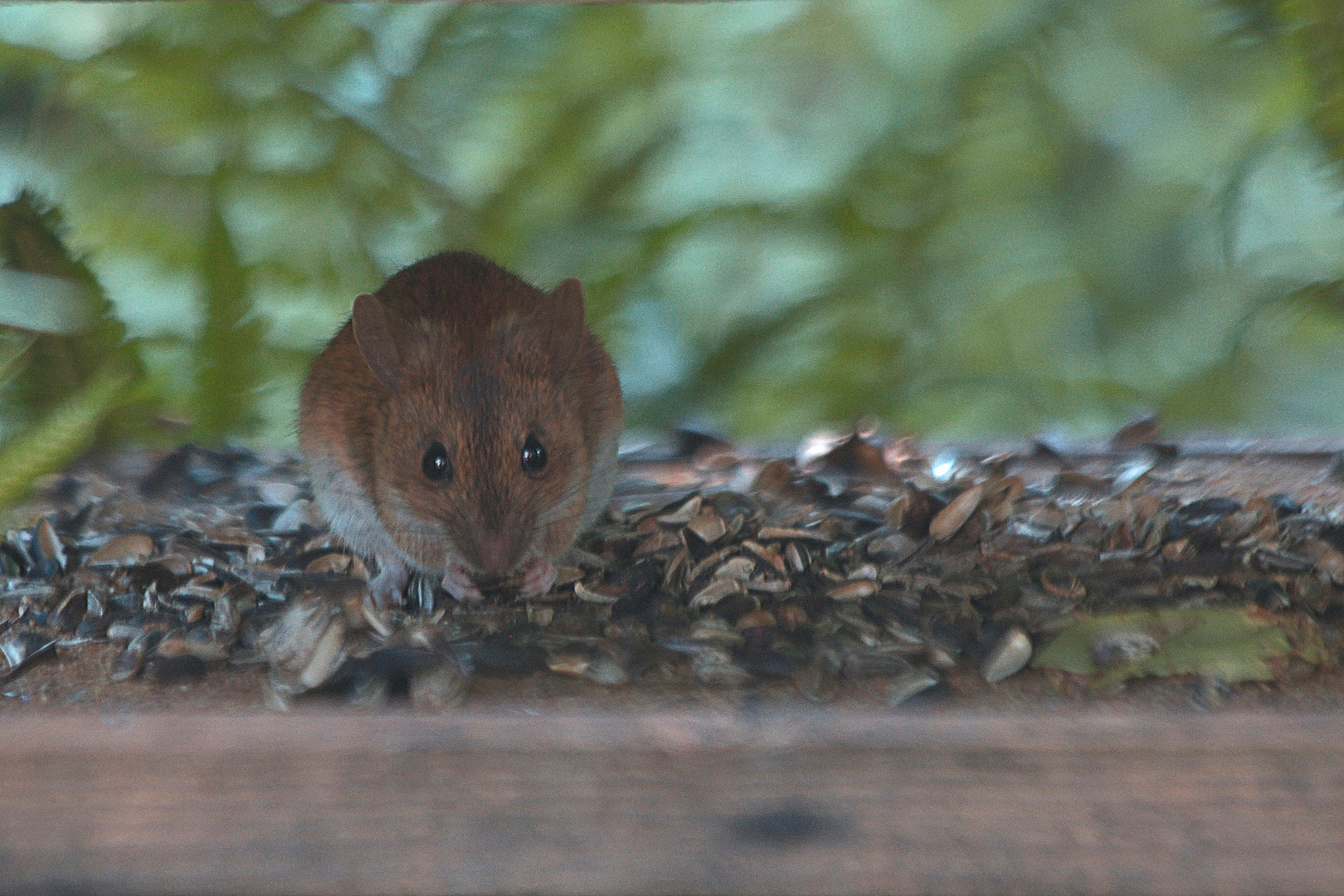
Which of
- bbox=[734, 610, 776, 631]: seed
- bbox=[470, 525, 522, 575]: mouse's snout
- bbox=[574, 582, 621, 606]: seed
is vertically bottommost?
bbox=[734, 610, 776, 631]: seed

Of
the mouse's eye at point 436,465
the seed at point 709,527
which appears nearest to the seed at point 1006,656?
the seed at point 709,527

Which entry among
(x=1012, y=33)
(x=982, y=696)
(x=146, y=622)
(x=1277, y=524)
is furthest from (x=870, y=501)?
(x=1012, y=33)

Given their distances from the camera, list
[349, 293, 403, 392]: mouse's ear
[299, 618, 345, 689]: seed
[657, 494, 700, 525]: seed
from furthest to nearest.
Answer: [657, 494, 700, 525]: seed
[349, 293, 403, 392]: mouse's ear
[299, 618, 345, 689]: seed

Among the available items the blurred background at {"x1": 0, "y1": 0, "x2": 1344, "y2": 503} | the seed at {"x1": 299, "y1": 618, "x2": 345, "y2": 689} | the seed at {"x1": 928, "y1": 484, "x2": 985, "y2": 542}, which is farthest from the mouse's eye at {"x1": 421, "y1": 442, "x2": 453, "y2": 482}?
the blurred background at {"x1": 0, "y1": 0, "x2": 1344, "y2": 503}

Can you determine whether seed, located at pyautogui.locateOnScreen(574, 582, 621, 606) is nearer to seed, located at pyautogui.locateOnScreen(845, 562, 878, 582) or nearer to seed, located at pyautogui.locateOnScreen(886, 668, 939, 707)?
seed, located at pyautogui.locateOnScreen(845, 562, 878, 582)

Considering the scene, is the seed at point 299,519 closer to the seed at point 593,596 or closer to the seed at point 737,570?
the seed at point 593,596

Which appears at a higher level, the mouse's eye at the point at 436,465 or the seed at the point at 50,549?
the mouse's eye at the point at 436,465

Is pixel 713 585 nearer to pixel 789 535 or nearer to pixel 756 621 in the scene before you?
pixel 756 621

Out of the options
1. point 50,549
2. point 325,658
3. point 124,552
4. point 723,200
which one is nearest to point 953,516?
point 325,658
